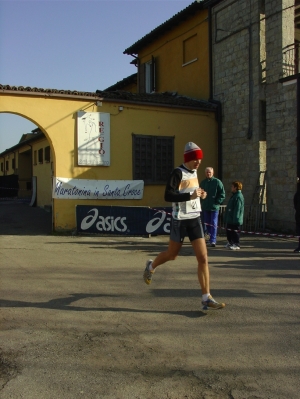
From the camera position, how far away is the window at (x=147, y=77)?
69.7 ft

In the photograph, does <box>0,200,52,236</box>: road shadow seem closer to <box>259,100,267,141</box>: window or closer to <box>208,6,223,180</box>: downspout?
<box>208,6,223,180</box>: downspout

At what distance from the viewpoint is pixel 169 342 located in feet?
14.4

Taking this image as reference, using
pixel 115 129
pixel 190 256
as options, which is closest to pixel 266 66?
pixel 115 129

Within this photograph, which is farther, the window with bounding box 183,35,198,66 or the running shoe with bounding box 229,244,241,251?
the window with bounding box 183,35,198,66

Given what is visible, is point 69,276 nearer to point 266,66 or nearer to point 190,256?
point 190,256

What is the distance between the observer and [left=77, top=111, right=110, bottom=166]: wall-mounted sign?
1409cm

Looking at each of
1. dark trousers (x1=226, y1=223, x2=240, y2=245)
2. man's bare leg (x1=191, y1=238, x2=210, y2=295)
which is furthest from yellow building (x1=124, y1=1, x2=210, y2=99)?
man's bare leg (x1=191, y1=238, x2=210, y2=295)

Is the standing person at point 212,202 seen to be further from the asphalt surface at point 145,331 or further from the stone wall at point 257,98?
the stone wall at point 257,98

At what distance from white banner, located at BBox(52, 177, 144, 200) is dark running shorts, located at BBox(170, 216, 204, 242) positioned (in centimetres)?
873

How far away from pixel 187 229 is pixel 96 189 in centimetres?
907

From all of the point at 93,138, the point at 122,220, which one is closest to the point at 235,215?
the point at 122,220

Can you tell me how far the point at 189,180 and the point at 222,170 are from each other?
37.4ft

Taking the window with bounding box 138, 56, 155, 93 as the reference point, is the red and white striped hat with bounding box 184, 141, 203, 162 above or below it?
below

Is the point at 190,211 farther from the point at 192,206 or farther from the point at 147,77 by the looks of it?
the point at 147,77
